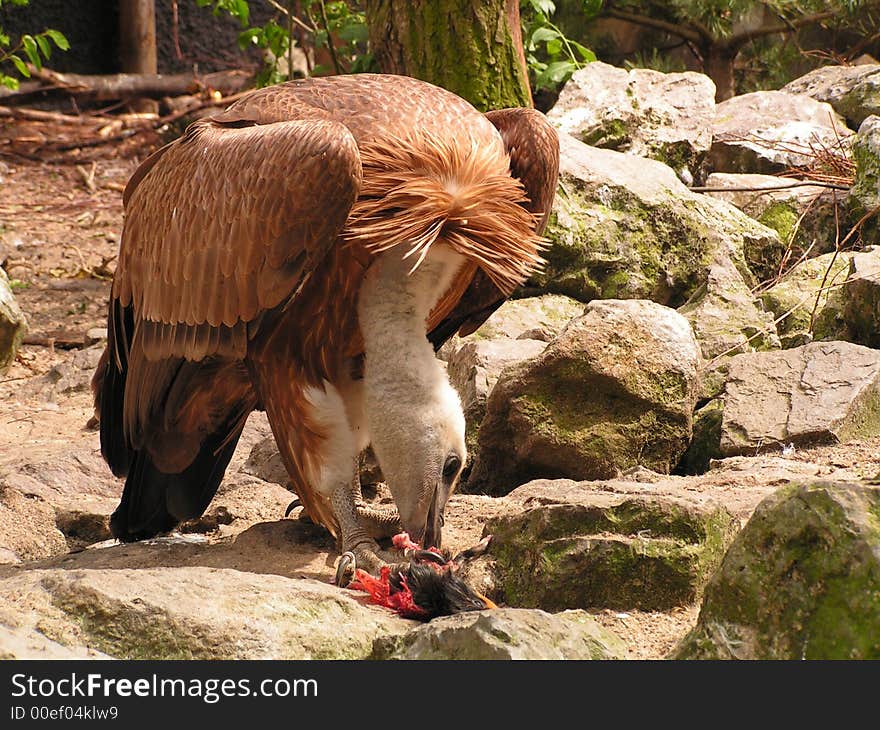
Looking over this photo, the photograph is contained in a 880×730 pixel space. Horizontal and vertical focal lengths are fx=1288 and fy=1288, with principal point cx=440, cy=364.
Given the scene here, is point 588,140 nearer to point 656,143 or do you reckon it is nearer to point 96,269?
point 656,143

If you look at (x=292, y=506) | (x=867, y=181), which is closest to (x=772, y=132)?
(x=867, y=181)

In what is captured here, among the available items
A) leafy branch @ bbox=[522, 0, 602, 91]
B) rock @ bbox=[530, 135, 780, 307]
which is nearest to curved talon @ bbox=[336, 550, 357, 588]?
rock @ bbox=[530, 135, 780, 307]

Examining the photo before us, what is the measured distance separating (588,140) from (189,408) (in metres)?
3.48

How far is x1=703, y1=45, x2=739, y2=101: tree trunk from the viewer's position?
10.2m

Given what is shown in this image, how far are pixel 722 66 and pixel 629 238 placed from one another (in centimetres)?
496

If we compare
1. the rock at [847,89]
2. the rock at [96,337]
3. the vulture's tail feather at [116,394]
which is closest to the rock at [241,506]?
the vulture's tail feather at [116,394]

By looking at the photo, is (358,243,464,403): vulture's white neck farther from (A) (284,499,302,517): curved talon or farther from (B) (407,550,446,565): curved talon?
(A) (284,499,302,517): curved talon

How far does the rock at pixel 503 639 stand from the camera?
232 centimetres

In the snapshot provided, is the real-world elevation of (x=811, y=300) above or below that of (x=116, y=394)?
above

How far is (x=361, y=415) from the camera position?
379 centimetres

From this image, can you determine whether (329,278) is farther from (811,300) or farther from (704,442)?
(811,300)

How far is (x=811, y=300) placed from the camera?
5566 mm

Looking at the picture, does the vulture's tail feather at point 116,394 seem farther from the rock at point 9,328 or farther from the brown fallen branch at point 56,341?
the brown fallen branch at point 56,341

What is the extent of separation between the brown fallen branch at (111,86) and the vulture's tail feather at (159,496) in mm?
8199
